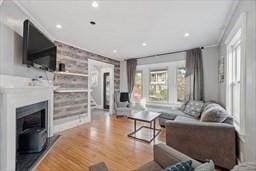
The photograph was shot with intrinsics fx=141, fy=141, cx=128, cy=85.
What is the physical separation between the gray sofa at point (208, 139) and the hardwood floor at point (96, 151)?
65 centimetres

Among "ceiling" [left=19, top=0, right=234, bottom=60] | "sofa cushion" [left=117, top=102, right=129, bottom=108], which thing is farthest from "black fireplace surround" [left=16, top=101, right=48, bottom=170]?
"sofa cushion" [left=117, top=102, right=129, bottom=108]

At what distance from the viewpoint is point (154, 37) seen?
146 inches

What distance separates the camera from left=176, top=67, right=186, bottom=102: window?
516 centimetres

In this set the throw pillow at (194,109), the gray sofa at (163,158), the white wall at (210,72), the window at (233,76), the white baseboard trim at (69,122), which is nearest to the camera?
the gray sofa at (163,158)

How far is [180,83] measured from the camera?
5.25m

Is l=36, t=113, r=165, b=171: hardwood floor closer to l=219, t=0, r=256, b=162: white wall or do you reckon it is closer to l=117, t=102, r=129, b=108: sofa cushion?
l=219, t=0, r=256, b=162: white wall

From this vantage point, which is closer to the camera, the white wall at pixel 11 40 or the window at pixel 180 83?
the white wall at pixel 11 40

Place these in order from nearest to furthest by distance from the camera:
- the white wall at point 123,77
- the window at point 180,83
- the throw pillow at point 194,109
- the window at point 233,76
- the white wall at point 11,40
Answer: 1. the white wall at point 11,40
2. the window at point 233,76
3. the throw pillow at point 194,109
4. the window at point 180,83
5. the white wall at point 123,77

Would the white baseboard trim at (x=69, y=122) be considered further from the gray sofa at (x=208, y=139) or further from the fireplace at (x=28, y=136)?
the gray sofa at (x=208, y=139)

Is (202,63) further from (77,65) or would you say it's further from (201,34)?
(77,65)

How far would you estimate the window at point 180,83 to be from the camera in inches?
→ 203

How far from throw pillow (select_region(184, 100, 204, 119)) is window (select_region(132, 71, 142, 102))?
246 cm

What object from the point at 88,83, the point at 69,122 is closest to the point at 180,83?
the point at 88,83

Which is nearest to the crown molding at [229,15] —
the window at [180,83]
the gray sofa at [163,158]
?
the window at [180,83]
